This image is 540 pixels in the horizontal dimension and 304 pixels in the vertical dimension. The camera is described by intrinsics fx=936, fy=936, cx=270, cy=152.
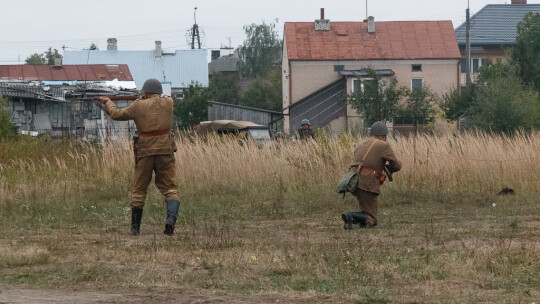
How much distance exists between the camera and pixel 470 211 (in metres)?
13.7

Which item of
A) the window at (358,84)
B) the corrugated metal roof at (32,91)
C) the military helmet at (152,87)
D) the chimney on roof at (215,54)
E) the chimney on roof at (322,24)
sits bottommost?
the military helmet at (152,87)

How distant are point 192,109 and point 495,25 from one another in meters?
32.6

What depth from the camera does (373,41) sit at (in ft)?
206

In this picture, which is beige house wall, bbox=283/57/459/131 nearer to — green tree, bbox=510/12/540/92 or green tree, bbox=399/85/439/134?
green tree, bbox=510/12/540/92

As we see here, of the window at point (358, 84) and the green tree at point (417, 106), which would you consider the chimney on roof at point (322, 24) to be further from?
the green tree at point (417, 106)

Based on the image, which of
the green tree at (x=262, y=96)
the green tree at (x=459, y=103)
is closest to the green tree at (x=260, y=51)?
the green tree at (x=262, y=96)

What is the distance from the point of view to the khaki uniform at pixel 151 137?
35.6ft

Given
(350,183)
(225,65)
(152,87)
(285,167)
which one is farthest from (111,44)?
(152,87)

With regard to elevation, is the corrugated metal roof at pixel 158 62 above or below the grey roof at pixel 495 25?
below

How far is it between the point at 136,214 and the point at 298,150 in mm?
7717

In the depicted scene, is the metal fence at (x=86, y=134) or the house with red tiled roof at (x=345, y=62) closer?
the metal fence at (x=86, y=134)

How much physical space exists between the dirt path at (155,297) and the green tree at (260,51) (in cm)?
9468

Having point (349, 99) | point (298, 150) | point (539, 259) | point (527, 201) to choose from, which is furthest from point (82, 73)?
point (539, 259)

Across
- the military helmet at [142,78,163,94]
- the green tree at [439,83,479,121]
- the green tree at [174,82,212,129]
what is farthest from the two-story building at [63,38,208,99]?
the military helmet at [142,78,163,94]
